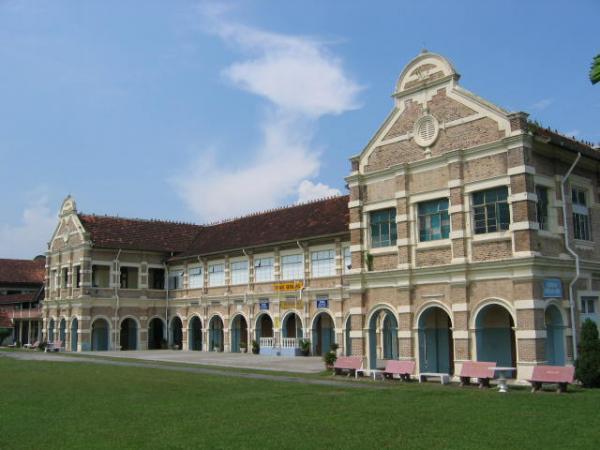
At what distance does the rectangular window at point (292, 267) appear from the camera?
37.9m

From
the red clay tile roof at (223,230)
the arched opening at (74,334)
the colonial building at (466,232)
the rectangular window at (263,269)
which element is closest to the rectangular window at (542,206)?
the colonial building at (466,232)

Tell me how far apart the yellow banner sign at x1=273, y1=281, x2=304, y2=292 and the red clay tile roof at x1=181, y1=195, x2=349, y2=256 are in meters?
2.41

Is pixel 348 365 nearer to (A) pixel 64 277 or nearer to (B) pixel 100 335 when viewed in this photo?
(B) pixel 100 335

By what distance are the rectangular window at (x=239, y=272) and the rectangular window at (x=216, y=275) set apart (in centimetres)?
102

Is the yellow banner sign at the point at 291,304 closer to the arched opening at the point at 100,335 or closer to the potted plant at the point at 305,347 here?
the potted plant at the point at 305,347

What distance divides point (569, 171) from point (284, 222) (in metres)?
21.4

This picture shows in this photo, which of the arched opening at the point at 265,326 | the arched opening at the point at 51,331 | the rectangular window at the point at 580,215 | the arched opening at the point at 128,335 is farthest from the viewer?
the arched opening at the point at 51,331

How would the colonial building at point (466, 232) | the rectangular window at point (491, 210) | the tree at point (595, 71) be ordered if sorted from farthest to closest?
the rectangular window at point (491, 210) < the colonial building at point (466, 232) < the tree at point (595, 71)

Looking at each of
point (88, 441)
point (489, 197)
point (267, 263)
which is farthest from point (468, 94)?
point (267, 263)

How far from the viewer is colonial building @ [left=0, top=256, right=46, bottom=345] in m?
55.7

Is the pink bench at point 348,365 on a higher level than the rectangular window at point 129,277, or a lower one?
lower

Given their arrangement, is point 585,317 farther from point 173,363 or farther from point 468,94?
point 173,363

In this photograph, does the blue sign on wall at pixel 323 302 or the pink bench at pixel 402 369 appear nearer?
the pink bench at pixel 402 369

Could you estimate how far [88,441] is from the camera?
1144 cm
